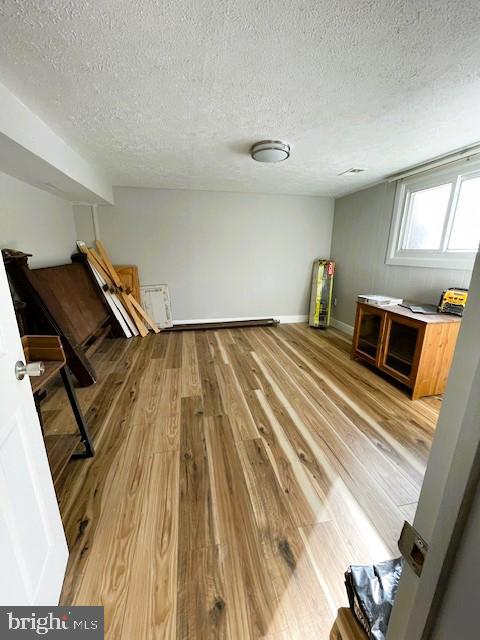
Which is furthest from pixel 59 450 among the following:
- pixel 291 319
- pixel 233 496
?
pixel 291 319

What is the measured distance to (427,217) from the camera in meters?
2.80

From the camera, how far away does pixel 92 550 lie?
1097 millimetres

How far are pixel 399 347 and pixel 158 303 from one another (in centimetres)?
336

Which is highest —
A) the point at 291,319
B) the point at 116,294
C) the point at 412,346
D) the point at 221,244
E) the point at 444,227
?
the point at 444,227

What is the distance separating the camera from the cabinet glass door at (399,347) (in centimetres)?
248

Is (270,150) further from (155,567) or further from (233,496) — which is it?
(155,567)

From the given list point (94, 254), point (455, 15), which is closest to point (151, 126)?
point (455, 15)

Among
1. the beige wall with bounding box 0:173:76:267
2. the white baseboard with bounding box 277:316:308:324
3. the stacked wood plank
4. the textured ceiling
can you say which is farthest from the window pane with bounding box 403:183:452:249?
the beige wall with bounding box 0:173:76:267

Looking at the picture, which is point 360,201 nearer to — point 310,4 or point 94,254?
point 310,4

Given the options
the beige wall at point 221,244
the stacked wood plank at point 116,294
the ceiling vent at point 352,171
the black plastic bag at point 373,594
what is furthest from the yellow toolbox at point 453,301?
the stacked wood plank at point 116,294

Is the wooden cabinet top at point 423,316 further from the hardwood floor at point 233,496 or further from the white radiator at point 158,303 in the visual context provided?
the white radiator at point 158,303

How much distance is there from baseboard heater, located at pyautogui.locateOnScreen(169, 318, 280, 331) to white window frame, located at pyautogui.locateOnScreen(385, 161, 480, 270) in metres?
1.99

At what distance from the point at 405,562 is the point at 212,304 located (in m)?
4.04

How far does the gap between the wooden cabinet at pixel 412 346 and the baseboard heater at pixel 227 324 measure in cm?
167
